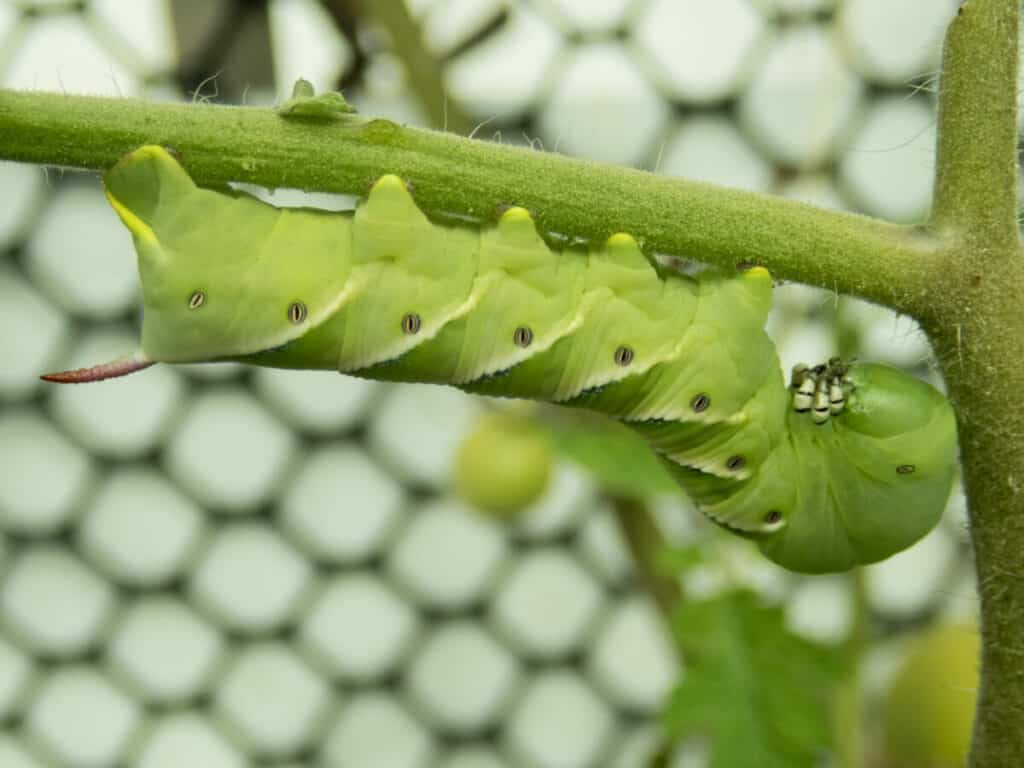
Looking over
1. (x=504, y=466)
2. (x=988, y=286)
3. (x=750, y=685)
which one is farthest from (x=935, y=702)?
(x=988, y=286)

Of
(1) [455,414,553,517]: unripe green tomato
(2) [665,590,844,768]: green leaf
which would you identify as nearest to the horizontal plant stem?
(2) [665,590,844,768]: green leaf

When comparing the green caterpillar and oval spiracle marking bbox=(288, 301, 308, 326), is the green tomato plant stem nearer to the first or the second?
the green caterpillar

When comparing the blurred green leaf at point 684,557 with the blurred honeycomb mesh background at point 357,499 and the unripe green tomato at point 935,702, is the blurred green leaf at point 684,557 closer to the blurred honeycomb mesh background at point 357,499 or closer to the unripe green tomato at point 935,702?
the unripe green tomato at point 935,702

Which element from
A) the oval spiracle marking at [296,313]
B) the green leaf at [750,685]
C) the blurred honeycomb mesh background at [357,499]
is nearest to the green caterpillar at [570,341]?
the oval spiracle marking at [296,313]

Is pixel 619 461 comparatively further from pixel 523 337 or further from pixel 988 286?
pixel 988 286

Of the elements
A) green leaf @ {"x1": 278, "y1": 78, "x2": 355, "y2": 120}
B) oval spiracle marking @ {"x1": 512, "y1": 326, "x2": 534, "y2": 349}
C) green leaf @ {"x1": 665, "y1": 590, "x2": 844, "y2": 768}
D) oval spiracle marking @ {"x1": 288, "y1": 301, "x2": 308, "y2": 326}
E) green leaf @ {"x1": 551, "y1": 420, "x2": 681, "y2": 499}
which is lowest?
green leaf @ {"x1": 665, "y1": 590, "x2": 844, "y2": 768}

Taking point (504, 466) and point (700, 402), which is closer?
point (700, 402)

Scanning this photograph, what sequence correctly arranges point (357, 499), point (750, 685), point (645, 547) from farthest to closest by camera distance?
point (357, 499) < point (645, 547) < point (750, 685)
